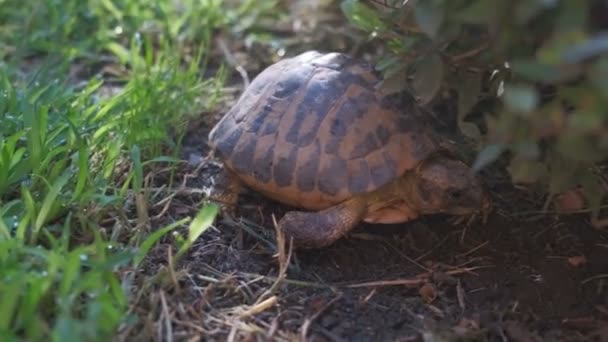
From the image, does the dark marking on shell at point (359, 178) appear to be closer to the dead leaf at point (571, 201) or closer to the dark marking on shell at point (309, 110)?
the dark marking on shell at point (309, 110)

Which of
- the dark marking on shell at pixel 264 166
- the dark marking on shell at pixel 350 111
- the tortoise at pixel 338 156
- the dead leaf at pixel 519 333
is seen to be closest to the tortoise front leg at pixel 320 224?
the tortoise at pixel 338 156

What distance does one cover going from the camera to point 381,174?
209cm

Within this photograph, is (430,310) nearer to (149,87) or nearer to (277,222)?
(277,222)

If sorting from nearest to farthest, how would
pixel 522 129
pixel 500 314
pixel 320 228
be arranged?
pixel 522 129, pixel 500 314, pixel 320 228

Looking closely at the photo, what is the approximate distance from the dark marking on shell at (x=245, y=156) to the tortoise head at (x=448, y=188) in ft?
1.56

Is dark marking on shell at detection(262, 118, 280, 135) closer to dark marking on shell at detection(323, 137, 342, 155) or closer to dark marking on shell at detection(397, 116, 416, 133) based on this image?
dark marking on shell at detection(323, 137, 342, 155)

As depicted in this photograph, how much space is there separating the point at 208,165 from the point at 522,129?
1246mm

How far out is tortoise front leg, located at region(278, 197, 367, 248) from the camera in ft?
6.77

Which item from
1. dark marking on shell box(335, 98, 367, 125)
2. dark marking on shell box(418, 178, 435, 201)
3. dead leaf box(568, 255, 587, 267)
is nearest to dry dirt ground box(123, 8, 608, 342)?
dead leaf box(568, 255, 587, 267)

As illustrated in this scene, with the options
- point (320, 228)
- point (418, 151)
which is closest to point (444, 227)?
point (418, 151)

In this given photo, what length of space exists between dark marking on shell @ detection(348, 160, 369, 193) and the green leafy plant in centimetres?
24

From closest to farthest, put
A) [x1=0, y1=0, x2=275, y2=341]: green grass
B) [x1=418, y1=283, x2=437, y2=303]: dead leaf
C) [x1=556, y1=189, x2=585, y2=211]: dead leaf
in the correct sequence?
[x1=0, y1=0, x2=275, y2=341]: green grass < [x1=418, y1=283, x2=437, y2=303]: dead leaf < [x1=556, y1=189, x2=585, y2=211]: dead leaf

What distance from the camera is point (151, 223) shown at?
7.08 ft

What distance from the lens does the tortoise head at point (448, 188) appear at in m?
2.14
